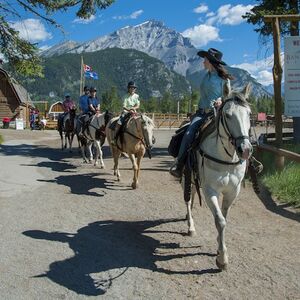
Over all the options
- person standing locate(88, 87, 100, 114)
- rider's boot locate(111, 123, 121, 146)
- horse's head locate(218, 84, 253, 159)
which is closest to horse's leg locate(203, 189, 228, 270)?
horse's head locate(218, 84, 253, 159)

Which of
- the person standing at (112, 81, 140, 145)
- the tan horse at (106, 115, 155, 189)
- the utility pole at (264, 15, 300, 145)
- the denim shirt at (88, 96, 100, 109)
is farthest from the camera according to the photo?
the denim shirt at (88, 96, 100, 109)

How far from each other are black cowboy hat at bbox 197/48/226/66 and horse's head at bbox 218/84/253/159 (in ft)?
3.71

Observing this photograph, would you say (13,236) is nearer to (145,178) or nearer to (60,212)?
(60,212)

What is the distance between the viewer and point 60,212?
9.05 meters

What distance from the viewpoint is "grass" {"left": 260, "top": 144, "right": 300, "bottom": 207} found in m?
9.95

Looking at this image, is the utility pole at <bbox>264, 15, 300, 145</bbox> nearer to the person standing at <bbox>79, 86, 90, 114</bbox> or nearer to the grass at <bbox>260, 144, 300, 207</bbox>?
the grass at <bbox>260, 144, 300, 207</bbox>

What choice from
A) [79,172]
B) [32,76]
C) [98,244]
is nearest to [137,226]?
[98,244]

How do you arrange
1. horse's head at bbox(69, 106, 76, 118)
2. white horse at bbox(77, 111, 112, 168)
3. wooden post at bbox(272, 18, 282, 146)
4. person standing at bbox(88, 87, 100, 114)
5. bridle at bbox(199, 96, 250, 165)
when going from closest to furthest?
bridle at bbox(199, 96, 250, 165)
wooden post at bbox(272, 18, 282, 146)
white horse at bbox(77, 111, 112, 168)
person standing at bbox(88, 87, 100, 114)
horse's head at bbox(69, 106, 76, 118)

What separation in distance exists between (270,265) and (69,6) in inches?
436

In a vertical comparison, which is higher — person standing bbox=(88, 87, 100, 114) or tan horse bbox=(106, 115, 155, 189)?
person standing bbox=(88, 87, 100, 114)

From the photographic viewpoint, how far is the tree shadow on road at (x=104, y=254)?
569 centimetres

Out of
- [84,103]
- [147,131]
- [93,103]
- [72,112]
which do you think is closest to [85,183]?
[147,131]

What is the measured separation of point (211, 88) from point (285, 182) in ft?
15.6

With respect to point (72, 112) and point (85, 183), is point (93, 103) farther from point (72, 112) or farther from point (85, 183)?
point (85, 183)
